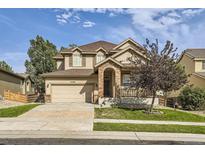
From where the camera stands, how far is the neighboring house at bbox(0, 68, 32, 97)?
30.8m

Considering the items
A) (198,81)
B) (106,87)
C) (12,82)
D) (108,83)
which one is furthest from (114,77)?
(12,82)

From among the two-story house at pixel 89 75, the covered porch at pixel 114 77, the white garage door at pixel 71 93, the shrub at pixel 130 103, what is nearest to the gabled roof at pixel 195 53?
the two-story house at pixel 89 75

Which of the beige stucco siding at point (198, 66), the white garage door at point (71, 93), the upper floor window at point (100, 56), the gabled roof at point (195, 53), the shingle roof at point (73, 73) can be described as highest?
the gabled roof at point (195, 53)

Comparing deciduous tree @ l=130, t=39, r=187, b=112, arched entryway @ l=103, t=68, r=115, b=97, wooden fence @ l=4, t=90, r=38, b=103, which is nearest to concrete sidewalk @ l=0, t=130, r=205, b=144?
deciduous tree @ l=130, t=39, r=187, b=112

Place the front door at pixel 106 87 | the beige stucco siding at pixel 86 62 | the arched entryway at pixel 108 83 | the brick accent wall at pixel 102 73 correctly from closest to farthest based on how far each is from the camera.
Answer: the brick accent wall at pixel 102 73, the arched entryway at pixel 108 83, the front door at pixel 106 87, the beige stucco siding at pixel 86 62

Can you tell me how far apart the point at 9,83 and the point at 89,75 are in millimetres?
13459

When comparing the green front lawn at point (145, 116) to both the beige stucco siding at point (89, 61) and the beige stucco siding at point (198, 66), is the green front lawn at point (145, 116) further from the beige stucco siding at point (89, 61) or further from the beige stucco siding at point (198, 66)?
the beige stucco siding at point (198, 66)

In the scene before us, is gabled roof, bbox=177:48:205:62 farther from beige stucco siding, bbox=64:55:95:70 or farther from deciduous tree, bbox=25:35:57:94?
deciduous tree, bbox=25:35:57:94

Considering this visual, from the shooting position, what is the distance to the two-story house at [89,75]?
76.8 feet

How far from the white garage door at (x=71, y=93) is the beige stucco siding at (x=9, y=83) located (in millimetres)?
7701
